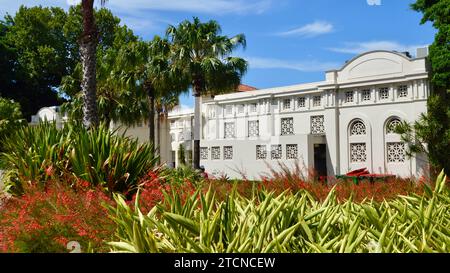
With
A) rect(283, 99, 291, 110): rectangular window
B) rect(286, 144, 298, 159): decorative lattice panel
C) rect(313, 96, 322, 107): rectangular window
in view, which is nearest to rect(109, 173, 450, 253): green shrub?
rect(286, 144, 298, 159): decorative lattice panel

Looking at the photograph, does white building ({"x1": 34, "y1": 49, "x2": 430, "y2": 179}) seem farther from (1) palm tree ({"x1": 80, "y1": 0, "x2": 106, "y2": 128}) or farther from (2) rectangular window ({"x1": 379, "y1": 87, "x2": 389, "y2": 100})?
(1) palm tree ({"x1": 80, "y1": 0, "x2": 106, "y2": 128})

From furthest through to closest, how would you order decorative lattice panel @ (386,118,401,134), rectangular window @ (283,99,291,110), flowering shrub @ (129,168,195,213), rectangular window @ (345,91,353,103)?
rectangular window @ (283,99,291,110), rectangular window @ (345,91,353,103), decorative lattice panel @ (386,118,401,134), flowering shrub @ (129,168,195,213)

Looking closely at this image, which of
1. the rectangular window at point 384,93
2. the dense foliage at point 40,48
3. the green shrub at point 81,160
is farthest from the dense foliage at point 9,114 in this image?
the green shrub at point 81,160

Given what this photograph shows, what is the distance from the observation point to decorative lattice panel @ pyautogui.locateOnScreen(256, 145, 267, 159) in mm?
33022

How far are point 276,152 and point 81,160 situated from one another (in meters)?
24.8

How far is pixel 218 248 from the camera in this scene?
11.3 feet

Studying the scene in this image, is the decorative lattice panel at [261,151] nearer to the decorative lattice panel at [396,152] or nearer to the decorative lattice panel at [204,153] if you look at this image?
the decorative lattice panel at [204,153]

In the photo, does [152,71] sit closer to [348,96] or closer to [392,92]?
[348,96]

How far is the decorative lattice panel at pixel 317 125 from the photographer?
31031 millimetres

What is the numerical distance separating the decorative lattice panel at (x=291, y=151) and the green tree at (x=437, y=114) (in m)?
7.50

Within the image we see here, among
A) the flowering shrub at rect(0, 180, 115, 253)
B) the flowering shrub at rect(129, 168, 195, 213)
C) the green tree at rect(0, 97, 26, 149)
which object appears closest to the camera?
the flowering shrub at rect(0, 180, 115, 253)

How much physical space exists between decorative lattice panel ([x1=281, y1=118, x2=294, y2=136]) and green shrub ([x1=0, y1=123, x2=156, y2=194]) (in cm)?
2346

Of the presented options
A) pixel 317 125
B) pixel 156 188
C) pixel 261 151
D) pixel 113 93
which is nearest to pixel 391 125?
pixel 317 125
